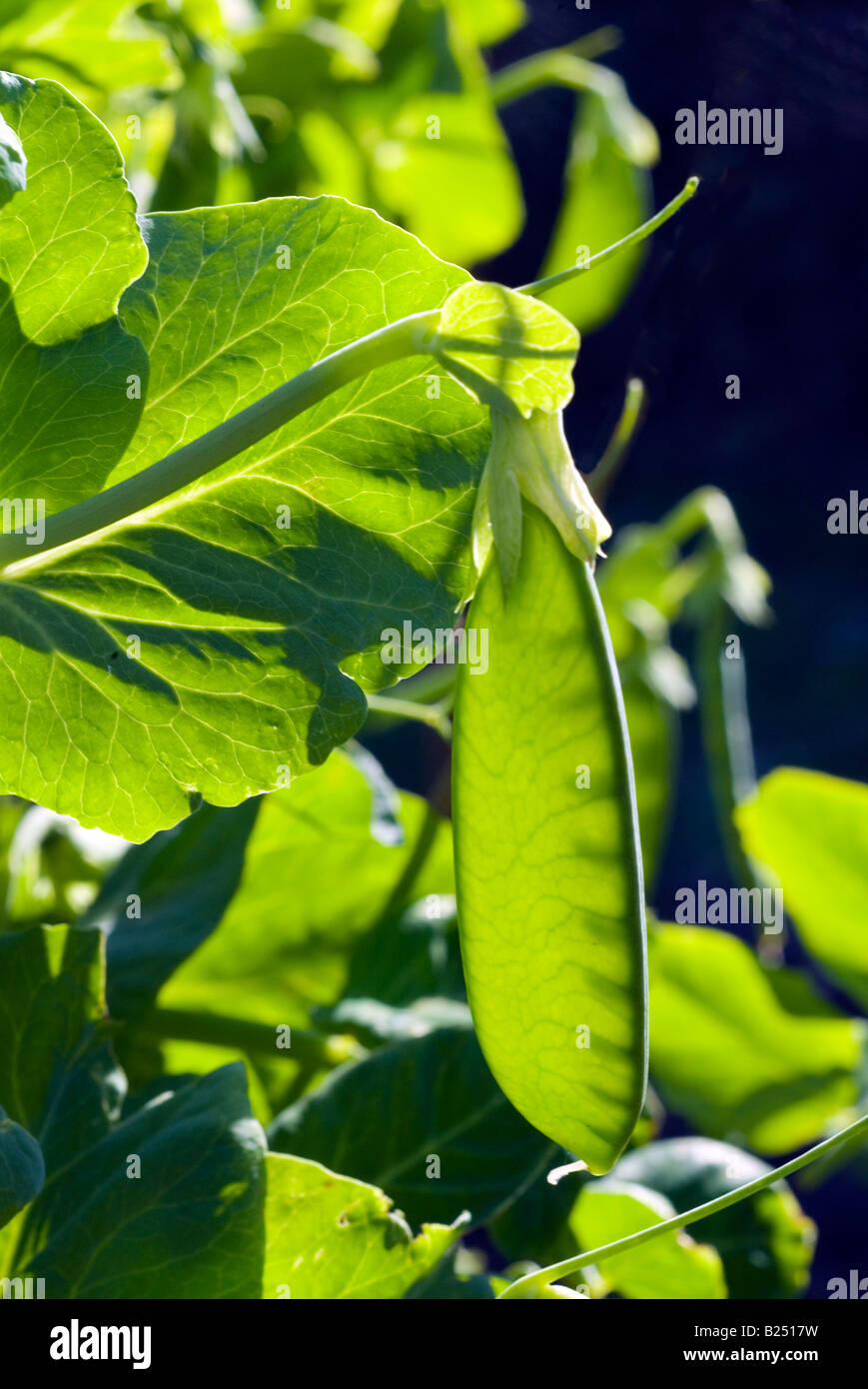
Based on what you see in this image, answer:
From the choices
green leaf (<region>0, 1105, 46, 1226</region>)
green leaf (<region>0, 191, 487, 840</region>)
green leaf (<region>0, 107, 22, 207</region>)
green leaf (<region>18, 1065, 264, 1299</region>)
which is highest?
green leaf (<region>0, 107, 22, 207</region>)

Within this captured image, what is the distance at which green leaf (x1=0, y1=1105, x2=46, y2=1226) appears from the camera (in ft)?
0.81

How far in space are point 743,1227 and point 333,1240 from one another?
0.21 meters

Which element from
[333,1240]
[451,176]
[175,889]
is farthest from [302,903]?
[451,176]

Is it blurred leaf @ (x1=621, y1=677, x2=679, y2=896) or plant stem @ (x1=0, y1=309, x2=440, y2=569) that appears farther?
blurred leaf @ (x1=621, y1=677, x2=679, y2=896)

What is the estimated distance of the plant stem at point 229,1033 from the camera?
1.28 ft

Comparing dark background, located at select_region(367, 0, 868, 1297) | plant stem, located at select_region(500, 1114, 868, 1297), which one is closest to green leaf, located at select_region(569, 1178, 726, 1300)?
plant stem, located at select_region(500, 1114, 868, 1297)

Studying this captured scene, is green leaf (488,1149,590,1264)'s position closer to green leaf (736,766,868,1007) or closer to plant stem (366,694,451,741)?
plant stem (366,694,451,741)

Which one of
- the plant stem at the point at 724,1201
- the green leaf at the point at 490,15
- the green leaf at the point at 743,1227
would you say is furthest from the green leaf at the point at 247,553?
the green leaf at the point at 490,15

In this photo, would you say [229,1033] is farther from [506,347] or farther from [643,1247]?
[506,347]

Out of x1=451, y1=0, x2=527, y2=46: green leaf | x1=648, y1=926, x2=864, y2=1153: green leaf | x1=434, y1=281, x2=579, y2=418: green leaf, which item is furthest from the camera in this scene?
x1=451, y1=0, x2=527, y2=46: green leaf

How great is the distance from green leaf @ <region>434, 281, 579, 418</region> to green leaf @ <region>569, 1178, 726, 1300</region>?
27 centimetres

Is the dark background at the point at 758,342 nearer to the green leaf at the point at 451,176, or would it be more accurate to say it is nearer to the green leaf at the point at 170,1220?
the green leaf at the point at 451,176

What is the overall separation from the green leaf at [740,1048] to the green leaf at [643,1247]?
22 centimetres

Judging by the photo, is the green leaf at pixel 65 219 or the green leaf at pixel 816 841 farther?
the green leaf at pixel 816 841
